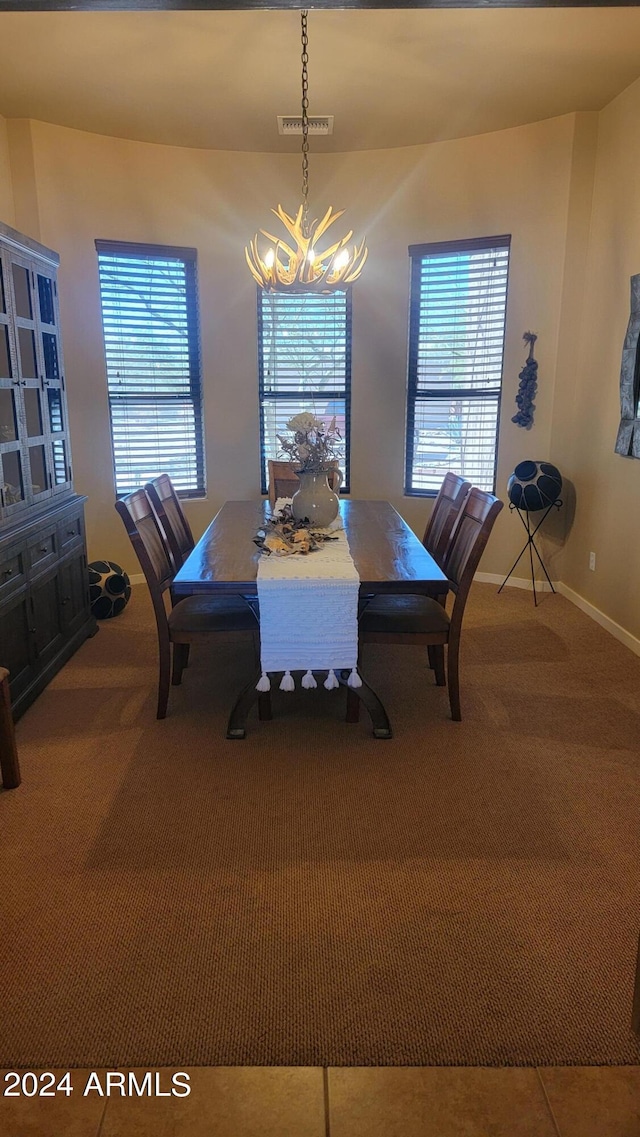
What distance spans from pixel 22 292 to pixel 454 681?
2682 millimetres

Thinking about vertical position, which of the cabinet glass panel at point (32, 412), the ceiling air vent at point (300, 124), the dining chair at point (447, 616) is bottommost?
the dining chair at point (447, 616)

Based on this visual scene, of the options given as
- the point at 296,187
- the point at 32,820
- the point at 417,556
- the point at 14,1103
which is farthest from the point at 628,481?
the point at 14,1103

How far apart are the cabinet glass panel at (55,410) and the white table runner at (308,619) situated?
165 centimetres

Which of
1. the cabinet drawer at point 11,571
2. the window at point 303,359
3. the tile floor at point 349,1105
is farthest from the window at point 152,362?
the tile floor at point 349,1105

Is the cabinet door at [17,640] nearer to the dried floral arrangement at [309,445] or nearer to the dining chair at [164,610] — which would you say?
the dining chair at [164,610]

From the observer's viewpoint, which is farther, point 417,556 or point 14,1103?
point 417,556

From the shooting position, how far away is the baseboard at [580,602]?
389 centimetres

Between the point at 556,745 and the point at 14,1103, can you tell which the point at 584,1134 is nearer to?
the point at 14,1103

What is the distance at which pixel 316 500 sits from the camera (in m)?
3.21

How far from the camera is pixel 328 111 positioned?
404 centimetres

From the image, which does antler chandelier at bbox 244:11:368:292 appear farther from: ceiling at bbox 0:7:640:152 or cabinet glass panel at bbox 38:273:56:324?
cabinet glass panel at bbox 38:273:56:324

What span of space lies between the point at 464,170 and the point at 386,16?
69.3 inches

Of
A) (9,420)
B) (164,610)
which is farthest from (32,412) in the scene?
(164,610)

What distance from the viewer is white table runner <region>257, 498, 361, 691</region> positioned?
2.56 m
